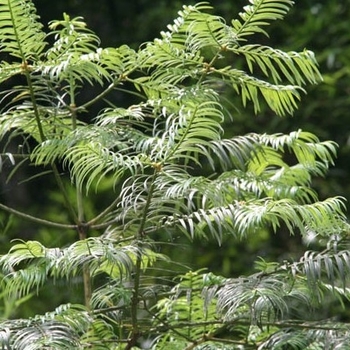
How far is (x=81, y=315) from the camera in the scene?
1.20 m

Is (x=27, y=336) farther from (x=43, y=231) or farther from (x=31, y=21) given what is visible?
(x=43, y=231)

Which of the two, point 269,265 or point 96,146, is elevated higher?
point 96,146

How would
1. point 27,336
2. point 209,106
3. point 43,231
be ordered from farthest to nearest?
point 43,231 < point 209,106 < point 27,336

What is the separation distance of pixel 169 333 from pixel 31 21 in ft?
1.52

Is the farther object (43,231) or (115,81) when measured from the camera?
(43,231)

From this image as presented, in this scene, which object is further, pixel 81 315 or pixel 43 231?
pixel 43 231

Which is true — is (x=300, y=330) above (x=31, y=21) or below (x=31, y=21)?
below

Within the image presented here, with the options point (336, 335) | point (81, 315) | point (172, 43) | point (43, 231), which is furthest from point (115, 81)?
point (43, 231)

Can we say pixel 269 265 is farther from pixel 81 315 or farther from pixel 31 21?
pixel 31 21

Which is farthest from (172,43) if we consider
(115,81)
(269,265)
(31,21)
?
(269,265)

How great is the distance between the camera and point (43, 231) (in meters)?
2.84

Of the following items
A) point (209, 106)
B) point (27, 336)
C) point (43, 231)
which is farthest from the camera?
point (43, 231)

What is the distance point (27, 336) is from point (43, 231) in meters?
1.73

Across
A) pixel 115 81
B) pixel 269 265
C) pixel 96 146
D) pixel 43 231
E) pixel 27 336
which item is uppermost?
pixel 43 231
